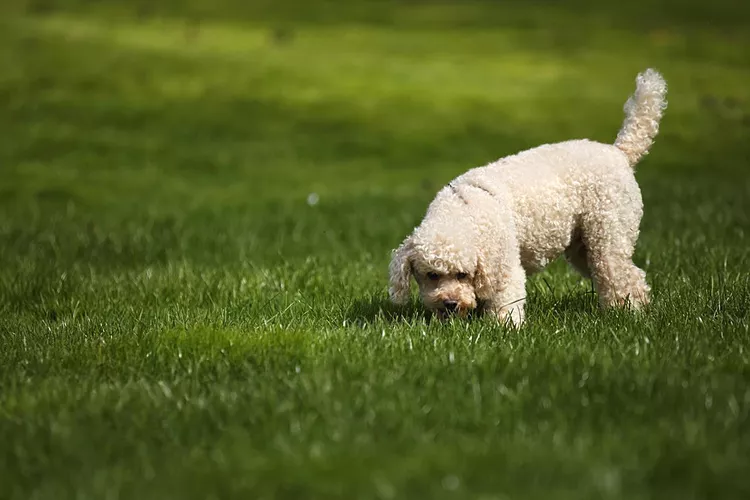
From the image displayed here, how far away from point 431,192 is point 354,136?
560cm

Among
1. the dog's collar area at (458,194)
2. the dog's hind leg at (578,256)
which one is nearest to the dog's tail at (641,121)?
the dog's hind leg at (578,256)

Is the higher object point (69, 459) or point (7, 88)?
point (69, 459)

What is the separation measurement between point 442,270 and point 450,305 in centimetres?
26

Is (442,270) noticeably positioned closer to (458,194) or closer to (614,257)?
(458,194)

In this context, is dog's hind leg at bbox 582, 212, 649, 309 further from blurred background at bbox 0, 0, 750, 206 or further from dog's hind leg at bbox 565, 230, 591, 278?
blurred background at bbox 0, 0, 750, 206

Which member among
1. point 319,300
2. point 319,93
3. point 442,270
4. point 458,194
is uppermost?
point 458,194

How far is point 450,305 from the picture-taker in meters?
6.17

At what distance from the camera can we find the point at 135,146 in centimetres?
1948

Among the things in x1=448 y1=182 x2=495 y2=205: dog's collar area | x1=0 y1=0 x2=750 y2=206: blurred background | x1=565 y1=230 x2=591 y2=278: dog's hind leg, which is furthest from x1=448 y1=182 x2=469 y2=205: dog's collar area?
x1=0 y1=0 x2=750 y2=206: blurred background

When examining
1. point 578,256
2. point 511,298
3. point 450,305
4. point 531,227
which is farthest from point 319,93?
point 450,305

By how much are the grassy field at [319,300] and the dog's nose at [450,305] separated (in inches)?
6.0

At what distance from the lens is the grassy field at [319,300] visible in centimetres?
402

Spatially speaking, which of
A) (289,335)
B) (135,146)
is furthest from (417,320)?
(135,146)

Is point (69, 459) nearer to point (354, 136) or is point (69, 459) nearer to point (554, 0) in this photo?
point (354, 136)
